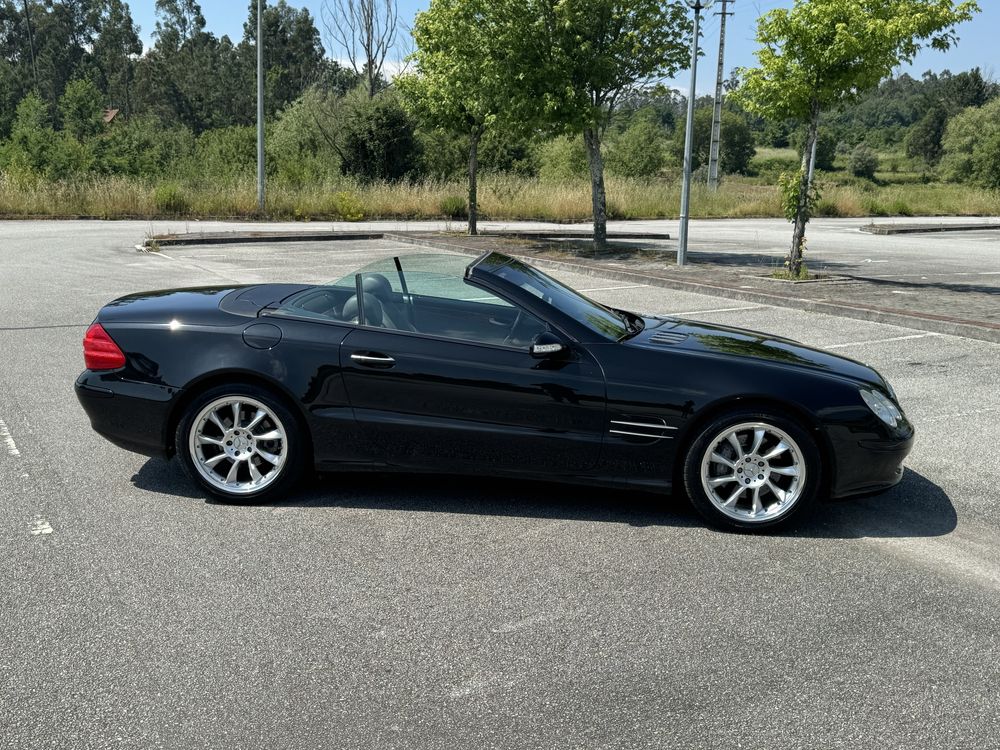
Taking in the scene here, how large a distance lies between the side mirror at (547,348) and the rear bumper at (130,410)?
1891 millimetres

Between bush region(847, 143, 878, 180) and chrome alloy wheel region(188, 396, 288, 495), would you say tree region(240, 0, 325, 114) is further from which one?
chrome alloy wheel region(188, 396, 288, 495)

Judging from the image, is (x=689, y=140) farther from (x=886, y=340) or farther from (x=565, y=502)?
(x=565, y=502)

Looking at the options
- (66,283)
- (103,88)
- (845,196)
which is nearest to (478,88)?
(66,283)

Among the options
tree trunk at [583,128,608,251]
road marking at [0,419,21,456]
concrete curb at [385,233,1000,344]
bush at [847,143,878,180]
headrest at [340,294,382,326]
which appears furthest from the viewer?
bush at [847,143,878,180]

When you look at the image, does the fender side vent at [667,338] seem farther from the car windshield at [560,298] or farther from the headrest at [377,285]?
the headrest at [377,285]

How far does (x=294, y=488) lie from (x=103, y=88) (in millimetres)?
112563

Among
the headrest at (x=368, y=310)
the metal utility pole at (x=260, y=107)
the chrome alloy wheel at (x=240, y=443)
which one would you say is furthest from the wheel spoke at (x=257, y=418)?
the metal utility pole at (x=260, y=107)

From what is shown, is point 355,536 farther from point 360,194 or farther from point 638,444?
point 360,194

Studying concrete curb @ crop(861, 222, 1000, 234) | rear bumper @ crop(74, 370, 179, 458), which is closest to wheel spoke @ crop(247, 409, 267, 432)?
rear bumper @ crop(74, 370, 179, 458)

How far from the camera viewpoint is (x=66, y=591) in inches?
156

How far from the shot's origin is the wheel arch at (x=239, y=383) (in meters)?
4.99

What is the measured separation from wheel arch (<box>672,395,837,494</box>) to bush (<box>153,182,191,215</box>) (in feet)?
91.1

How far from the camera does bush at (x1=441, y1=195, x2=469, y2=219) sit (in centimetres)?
3334

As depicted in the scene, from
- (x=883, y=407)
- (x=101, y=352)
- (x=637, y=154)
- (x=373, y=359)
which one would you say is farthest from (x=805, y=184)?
(x=637, y=154)
